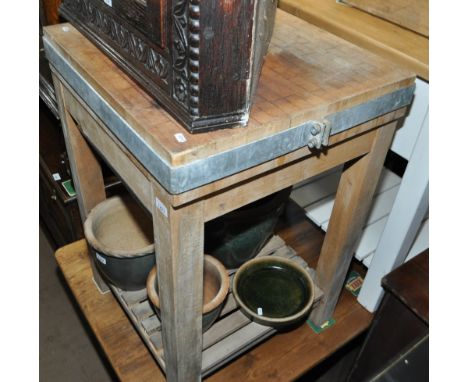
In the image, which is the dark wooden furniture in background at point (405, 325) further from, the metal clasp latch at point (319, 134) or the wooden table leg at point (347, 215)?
the metal clasp latch at point (319, 134)

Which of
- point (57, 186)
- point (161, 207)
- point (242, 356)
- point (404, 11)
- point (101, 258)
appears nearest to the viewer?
point (161, 207)

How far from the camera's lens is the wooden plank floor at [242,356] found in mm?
1272

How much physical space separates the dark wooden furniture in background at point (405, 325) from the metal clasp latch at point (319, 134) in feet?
1.52

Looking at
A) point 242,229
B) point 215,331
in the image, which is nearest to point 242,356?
point 215,331

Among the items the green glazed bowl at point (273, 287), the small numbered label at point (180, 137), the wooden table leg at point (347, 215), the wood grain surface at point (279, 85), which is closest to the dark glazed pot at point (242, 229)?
the green glazed bowl at point (273, 287)

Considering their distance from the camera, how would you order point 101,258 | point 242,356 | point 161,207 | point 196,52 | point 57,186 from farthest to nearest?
point 57,186 → point 242,356 → point 101,258 → point 161,207 → point 196,52

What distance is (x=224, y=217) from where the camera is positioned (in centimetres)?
122

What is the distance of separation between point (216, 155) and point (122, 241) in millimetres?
741

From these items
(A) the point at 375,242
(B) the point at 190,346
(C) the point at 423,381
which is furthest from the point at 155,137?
(A) the point at 375,242

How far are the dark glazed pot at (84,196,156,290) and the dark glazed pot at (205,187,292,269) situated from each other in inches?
6.8

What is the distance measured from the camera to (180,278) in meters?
0.85

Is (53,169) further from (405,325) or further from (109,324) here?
(405,325)

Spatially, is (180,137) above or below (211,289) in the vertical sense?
above

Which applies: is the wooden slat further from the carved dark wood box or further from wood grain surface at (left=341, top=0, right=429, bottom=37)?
wood grain surface at (left=341, top=0, right=429, bottom=37)
